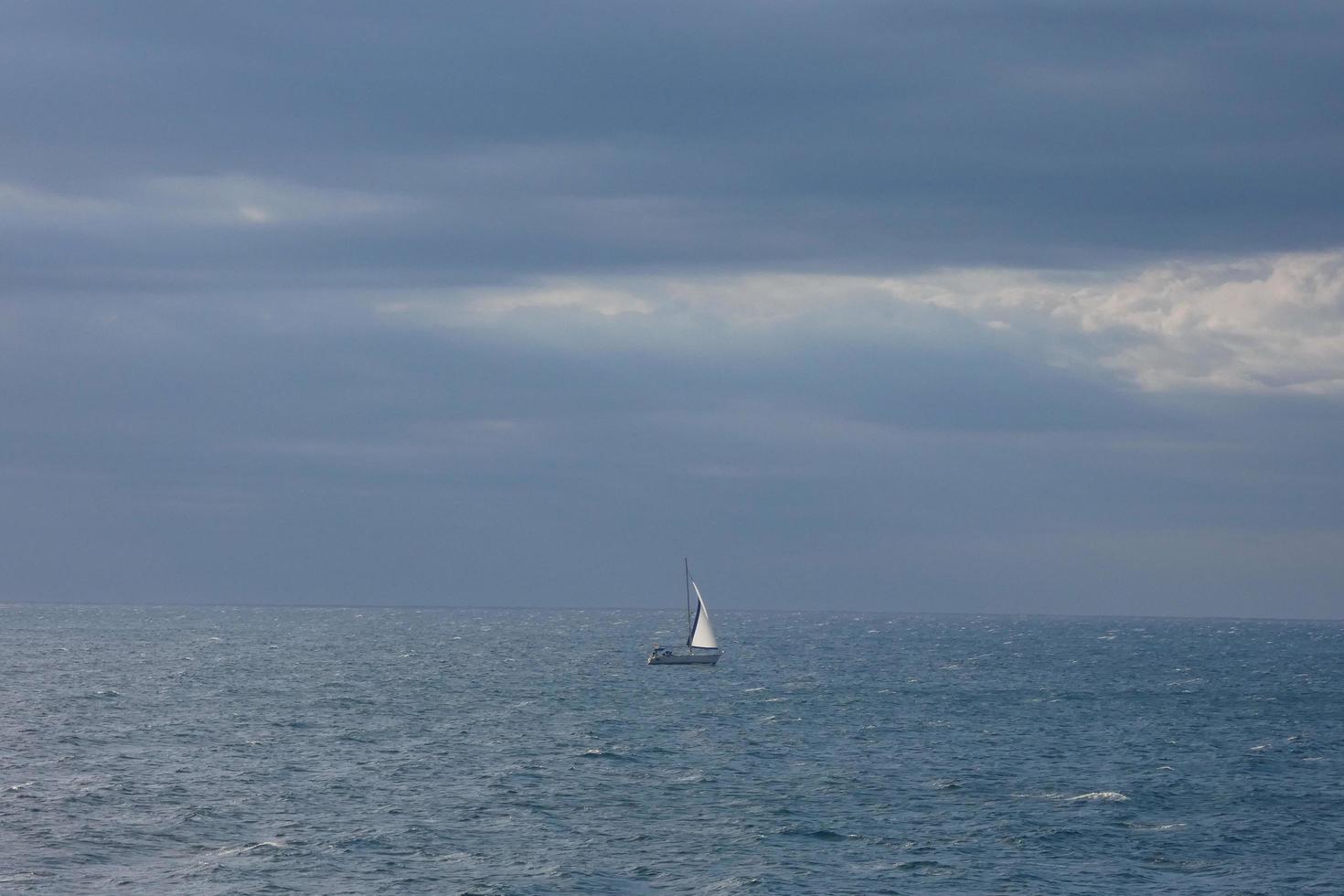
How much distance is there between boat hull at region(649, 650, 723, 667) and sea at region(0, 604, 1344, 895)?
105 ft

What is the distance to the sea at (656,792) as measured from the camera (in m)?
58.8

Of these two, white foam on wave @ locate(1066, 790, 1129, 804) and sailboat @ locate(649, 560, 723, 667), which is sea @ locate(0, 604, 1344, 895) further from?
sailboat @ locate(649, 560, 723, 667)

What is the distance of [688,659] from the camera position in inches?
6850

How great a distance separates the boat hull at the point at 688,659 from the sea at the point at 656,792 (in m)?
31.9

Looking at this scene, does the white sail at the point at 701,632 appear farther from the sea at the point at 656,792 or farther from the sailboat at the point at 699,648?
the sea at the point at 656,792

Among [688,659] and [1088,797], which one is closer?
[1088,797]

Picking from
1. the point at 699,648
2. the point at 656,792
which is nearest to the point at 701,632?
the point at 699,648

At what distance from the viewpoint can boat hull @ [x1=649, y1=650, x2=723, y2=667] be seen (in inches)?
6860

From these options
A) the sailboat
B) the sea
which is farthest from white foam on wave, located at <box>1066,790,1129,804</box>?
the sailboat

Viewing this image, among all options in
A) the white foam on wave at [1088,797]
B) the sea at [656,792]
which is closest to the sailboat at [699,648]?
the sea at [656,792]

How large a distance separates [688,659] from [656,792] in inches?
3800

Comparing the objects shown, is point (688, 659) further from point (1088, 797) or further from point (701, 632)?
point (1088, 797)

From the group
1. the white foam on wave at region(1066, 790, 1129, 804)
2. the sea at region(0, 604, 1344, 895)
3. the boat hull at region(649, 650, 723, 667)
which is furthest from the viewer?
the boat hull at region(649, 650, 723, 667)

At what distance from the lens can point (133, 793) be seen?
2918 inches
